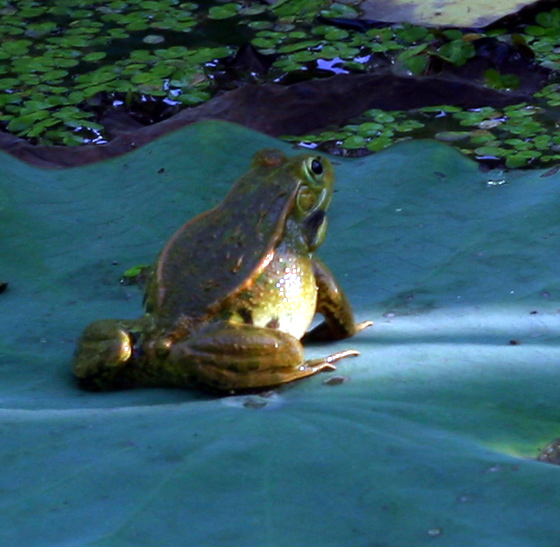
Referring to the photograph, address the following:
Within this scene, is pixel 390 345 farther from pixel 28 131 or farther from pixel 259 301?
pixel 28 131

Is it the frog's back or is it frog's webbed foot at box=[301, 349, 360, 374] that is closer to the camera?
frog's webbed foot at box=[301, 349, 360, 374]

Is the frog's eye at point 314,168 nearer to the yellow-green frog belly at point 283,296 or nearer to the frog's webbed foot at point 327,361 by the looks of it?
the yellow-green frog belly at point 283,296

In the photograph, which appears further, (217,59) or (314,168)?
(217,59)

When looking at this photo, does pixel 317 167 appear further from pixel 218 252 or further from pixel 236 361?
pixel 236 361

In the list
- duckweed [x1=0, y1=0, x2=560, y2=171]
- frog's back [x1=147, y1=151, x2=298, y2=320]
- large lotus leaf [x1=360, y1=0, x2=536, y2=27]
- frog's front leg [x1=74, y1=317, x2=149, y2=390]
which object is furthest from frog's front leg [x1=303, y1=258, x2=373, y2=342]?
large lotus leaf [x1=360, y1=0, x2=536, y2=27]

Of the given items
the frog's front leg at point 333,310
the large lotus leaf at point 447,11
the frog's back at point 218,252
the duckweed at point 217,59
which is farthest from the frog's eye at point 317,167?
the large lotus leaf at point 447,11

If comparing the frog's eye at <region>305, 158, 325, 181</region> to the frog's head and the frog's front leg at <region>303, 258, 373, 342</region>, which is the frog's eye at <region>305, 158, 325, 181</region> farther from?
the frog's front leg at <region>303, 258, 373, 342</region>

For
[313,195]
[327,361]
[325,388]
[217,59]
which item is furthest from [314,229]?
[217,59]
